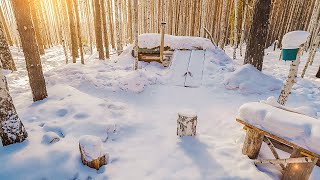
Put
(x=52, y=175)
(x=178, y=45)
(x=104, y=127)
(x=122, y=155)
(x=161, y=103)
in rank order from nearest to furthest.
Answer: (x=52, y=175) → (x=122, y=155) → (x=104, y=127) → (x=161, y=103) → (x=178, y=45)

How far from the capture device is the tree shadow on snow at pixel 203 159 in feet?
10.9

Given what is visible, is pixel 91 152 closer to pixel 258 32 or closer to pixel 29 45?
pixel 29 45

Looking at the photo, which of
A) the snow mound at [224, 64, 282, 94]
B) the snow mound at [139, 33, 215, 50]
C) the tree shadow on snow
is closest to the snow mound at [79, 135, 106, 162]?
the tree shadow on snow

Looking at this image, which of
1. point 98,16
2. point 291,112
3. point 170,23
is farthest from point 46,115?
point 170,23

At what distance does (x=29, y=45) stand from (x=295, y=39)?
5671 millimetres

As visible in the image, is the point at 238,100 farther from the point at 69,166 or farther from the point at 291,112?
the point at 69,166

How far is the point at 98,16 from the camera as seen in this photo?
35.2ft

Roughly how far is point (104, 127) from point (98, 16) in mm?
8139

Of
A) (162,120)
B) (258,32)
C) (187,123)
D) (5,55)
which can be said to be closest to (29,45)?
(162,120)

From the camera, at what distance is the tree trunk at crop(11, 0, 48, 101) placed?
4.50 metres

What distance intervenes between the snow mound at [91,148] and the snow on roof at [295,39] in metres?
3.90

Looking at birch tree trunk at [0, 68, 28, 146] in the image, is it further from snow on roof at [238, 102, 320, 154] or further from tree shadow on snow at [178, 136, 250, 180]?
snow on roof at [238, 102, 320, 154]

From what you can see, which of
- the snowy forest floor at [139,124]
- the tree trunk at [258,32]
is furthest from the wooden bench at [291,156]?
the tree trunk at [258,32]

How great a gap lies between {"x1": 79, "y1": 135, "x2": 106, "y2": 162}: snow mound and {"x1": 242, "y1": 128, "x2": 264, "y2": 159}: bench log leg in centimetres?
255
